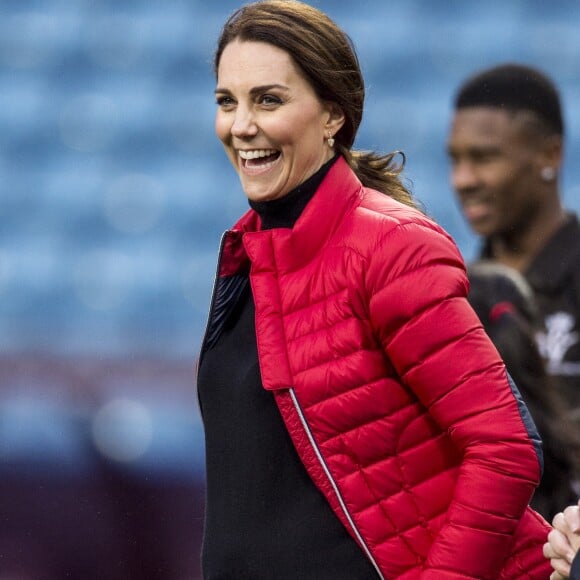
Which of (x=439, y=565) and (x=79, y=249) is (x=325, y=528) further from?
(x=79, y=249)

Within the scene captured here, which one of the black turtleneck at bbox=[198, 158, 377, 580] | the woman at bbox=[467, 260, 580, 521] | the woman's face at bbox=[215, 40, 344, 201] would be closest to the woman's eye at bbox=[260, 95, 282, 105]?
the woman's face at bbox=[215, 40, 344, 201]

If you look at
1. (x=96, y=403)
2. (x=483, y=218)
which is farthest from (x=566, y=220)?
(x=96, y=403)

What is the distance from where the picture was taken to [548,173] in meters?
4.06

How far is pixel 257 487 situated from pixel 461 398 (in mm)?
342

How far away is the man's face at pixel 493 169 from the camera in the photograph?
3.99m

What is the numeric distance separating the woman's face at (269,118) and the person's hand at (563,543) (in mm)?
646

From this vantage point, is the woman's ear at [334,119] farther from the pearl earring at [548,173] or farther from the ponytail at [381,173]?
the pearl earring at [548,173]

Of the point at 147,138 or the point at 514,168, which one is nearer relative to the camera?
the point at 514,168

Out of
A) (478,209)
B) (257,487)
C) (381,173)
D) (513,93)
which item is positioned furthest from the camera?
(513,93)

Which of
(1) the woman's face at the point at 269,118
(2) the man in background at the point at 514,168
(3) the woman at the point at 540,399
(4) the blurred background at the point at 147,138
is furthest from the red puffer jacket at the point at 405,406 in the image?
(4) the blurred background at the point at 147,138

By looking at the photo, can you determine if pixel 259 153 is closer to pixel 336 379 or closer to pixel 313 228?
pixel 313 228

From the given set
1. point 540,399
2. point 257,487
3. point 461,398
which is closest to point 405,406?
point 461,398

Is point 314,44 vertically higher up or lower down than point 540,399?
higher up

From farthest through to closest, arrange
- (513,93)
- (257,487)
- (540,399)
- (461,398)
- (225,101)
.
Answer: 1. (513,93)
2. (540,399)
3. (225,101)
4. (257,487)
5. (461,398)
